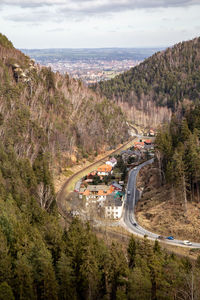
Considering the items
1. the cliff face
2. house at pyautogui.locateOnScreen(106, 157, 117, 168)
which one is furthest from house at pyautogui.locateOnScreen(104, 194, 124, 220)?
house at pyautogui.locateOnScreen(106, 157, 117, 168)

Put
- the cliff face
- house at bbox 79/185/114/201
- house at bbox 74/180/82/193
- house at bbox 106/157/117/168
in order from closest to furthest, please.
Answer: 1. house at bbox 79/185/114/201
2. house at bbox 74/180/82/193
3. the cliff face
4. house at bbox 106/157/117/168

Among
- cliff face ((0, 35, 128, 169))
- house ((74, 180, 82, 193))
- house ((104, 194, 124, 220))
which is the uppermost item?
cliff face ((0, 35, 128, 169))

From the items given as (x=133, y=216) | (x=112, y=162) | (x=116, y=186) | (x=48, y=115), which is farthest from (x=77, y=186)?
(x=48, y=115)

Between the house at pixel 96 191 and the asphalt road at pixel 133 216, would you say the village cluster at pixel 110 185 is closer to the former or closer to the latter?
the house at pixel 96 191

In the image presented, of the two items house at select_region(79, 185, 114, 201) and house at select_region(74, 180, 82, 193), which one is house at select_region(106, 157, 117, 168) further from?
house at select_region(79, 185, 114, 201)

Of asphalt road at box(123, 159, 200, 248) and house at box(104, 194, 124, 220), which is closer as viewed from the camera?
asphalt road at box(123, 159, 200, 248)

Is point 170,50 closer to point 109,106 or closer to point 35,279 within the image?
point 109,106

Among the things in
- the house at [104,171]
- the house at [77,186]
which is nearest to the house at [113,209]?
the house at [77,186]
